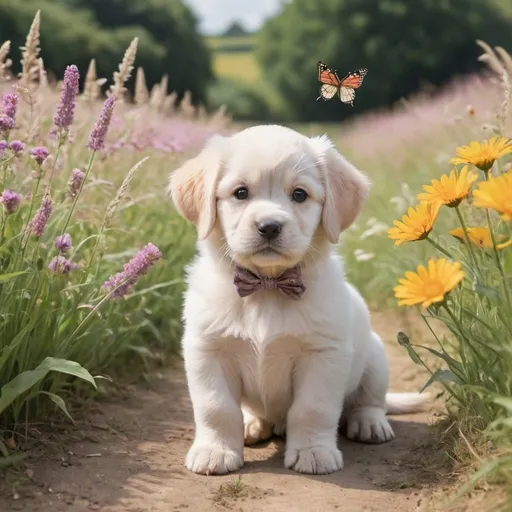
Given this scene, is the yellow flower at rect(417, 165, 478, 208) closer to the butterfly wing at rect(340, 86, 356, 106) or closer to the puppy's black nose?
the butterfly wing at rect(340, 86, 356, 106)

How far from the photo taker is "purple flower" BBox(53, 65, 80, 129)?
11.1ft

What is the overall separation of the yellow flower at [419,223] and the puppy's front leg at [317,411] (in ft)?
2.25

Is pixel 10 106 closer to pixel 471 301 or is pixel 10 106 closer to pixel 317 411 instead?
pixel 317 411

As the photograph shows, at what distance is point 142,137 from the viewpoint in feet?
18.5

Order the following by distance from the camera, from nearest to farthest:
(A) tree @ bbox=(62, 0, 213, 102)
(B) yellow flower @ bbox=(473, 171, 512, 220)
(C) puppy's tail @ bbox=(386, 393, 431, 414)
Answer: (B) yellow flower @ bbox=(473, 171, 512, 220), (C) puppy's tail @ bbox=(386, 393, 431, 414), (A) tree @ bbox=(62, 0, 213, 102)

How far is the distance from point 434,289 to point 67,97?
1.75 metres

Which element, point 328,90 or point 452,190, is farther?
point 328,90

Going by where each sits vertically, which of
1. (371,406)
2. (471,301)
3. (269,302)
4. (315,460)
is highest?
(471,301)

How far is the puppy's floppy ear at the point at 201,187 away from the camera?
3.56 m

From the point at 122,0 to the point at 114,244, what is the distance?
89.8 feet

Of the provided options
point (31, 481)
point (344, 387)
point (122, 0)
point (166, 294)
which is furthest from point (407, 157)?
point (122, 0)

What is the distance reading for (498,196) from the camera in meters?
2.64

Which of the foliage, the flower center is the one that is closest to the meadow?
the flower center

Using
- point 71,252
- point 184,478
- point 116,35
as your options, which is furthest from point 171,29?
point 184,478
